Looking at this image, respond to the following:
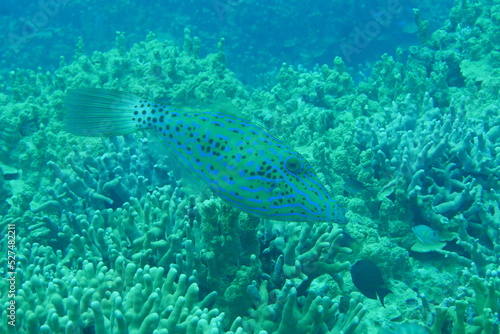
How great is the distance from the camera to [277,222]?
4113 mm

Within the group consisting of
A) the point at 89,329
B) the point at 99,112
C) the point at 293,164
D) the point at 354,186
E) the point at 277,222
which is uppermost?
the point at 354,186

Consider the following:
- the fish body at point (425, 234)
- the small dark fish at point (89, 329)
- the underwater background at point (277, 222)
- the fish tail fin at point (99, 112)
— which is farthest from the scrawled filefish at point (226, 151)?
the fish body at point (425, 234)

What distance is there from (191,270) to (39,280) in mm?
1320

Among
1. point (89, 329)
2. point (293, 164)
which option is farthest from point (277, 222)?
point (89, 329)

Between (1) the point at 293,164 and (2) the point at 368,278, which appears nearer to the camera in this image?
(1) the point at 293,164

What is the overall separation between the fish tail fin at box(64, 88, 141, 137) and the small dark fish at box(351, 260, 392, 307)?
260 cm

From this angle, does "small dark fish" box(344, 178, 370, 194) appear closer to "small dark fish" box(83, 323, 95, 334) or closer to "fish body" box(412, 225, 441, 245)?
"fish body" box(412, 225, 441, 245)

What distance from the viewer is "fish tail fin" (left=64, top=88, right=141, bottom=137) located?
2818 mm

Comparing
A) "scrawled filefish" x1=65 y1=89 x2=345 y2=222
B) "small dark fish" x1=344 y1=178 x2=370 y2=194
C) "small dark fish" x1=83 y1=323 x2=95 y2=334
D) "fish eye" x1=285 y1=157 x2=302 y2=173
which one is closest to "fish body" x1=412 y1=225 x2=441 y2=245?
"small dark fish" x1=344 y1=178 x2=370 y2=194

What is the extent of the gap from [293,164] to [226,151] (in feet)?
1.72

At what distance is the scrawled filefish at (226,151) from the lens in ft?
8.46

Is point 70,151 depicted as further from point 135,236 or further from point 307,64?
point 307,64

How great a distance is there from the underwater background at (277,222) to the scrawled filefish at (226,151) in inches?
8.9

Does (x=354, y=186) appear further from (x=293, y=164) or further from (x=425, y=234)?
(x=293, y=164)
